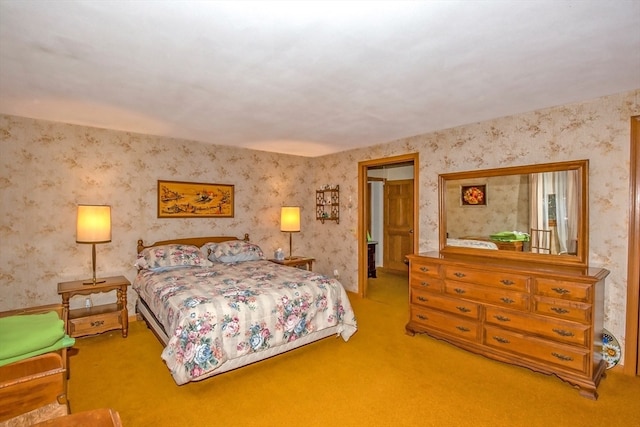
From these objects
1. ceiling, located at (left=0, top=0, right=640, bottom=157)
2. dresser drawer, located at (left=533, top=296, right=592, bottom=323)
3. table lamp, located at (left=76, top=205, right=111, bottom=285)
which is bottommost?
dresser drawer, located at (left=533, top=296, right=592, bottom=323)

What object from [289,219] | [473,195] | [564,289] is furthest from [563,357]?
[289,219]

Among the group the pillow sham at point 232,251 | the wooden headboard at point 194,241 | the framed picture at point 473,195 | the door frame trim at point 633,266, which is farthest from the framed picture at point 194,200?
the door frame trim at point 633,266

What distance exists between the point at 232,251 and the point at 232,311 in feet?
6.16

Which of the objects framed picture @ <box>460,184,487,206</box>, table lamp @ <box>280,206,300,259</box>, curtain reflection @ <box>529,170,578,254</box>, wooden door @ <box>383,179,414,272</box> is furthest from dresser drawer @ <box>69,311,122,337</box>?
wooden door @ <box>383,179,414,272</box>

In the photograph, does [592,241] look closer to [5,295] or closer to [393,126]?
[393,126]

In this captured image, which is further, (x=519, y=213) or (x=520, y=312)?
(x=519, y=213)

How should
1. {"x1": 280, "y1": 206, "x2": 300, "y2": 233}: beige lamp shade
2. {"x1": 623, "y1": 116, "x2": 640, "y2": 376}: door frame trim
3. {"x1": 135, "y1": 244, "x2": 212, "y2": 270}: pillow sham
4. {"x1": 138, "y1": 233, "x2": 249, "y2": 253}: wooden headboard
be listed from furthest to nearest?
{"x1": 280, "y1": 206, "x2": 300, "y2": 233}: beige lamp shade
{"x1": 138, "y1": 233, "x2": 249, "y2": 253}: wooden headboard
{"x1": 135, "y1": 244, "x2": 212, "y2": 270}: pillow sham
{"x1": 623, "y1": 116, "x2": 640, "y2": 376}: door frame trim

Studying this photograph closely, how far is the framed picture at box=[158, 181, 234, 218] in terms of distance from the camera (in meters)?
4.23

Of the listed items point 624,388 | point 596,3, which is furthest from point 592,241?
point 596,3

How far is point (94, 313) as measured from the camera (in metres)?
3.36

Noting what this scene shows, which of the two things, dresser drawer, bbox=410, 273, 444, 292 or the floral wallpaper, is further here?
dresser drawer, bbox=410, 273, 444, 292

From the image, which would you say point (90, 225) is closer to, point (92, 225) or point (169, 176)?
point (92, 225)

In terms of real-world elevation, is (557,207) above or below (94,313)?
above

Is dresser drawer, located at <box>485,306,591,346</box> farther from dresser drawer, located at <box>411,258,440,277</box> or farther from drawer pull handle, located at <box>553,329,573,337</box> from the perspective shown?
dresser drawer, located at <box>411,258,440,277</box>
